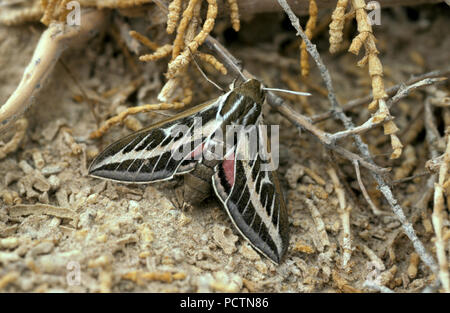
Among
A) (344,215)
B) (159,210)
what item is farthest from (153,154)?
(344,215)

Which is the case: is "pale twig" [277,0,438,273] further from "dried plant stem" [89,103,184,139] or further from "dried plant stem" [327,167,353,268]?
"dried plant stem" [89,103,184,139]

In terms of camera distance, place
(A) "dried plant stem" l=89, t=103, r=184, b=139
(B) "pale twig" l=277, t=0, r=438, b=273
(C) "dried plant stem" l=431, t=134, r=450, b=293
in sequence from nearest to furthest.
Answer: (C) "dried plant stem" l=431, t=134, r=450, b=293, (B) "pale twig" l=277, t=0, r=438, b=273, (A) "dried plant stem" l=89, t=103, r=184, b=139

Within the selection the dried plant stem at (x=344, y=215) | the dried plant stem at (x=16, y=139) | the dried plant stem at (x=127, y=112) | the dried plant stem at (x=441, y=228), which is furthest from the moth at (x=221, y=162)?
the dried plant stem at (x=441, y=228)

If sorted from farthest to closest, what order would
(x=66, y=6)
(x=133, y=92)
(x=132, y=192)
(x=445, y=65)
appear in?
(x=445, y=65), (x=133, y=92), (x=66, y=6), (x=132, y=192)

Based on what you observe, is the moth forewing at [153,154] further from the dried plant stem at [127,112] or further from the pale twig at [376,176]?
the pale twig at [376,176]

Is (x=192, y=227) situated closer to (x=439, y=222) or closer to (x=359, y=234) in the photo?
(x=359, y=234)

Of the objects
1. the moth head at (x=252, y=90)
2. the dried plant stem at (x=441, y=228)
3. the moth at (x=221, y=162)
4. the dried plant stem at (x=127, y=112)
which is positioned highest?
the moth head at (x=252, y=90)

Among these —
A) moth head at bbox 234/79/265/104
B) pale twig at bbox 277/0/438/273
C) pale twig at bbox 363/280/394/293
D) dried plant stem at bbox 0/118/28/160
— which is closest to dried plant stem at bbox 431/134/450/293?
pale twig at bbox 277/0/438/273
